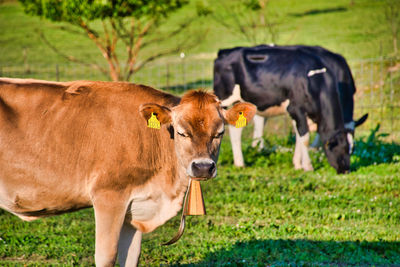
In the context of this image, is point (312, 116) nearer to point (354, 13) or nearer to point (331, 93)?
point (331, 93)

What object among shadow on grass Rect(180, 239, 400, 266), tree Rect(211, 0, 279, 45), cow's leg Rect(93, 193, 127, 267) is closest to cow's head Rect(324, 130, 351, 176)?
shadow on grass Rect(180, 239, 400, 266)

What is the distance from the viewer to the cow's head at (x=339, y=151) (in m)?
10.7

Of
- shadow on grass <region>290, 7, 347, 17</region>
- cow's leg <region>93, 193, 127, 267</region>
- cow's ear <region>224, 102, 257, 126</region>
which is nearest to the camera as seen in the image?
cow's leg <region>93, 193, 127, 267</region>

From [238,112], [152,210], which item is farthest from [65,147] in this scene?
[238,112]

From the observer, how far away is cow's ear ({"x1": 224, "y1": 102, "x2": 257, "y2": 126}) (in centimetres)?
551

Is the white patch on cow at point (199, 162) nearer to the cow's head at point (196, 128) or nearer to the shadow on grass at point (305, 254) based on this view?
the cow's head at point (196, 128)

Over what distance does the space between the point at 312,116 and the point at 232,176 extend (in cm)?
202

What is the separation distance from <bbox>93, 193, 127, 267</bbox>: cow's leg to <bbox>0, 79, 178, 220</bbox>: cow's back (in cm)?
12

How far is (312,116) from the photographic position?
1118 cm

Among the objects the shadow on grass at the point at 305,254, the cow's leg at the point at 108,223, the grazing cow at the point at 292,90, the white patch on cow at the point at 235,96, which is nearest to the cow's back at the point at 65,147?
the cow's leg at the point at 108,223

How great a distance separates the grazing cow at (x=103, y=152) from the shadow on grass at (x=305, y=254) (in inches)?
55.7

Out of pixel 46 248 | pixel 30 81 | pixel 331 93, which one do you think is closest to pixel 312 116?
pixel 331 93

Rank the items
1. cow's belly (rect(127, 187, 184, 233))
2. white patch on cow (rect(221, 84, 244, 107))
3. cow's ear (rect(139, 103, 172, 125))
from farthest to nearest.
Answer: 1. white patch on cow (rect(221, 84, 244, 107))
2. cow's belly (rect(127, 187, 184, 233))
3. cow's ear (rect(139, 103, 172, 125))

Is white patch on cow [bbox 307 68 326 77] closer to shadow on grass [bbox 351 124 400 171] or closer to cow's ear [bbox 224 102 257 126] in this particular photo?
shadow on grass [bbox 351 124 400 171]
